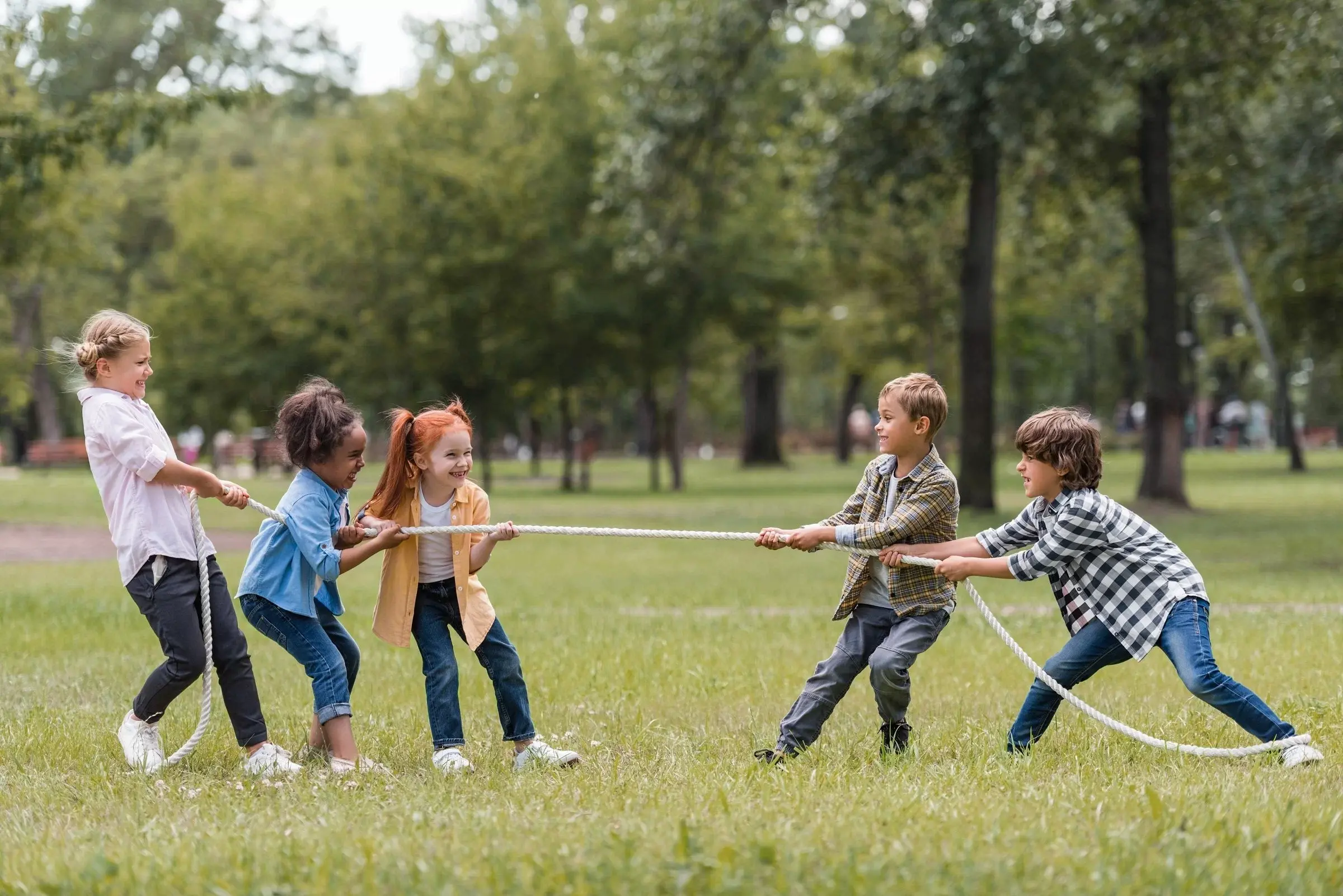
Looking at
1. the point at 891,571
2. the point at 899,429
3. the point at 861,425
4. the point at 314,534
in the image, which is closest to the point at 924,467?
the point at 899,429

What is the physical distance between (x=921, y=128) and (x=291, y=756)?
699 inches

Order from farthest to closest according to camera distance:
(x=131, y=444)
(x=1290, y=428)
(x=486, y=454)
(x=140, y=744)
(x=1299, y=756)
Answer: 1. (x=1290, y=428)
2. (x=486, y=454)
3. (x=140, y=744)
4. (x=131, y=444)
5. (x=1299, y=756)

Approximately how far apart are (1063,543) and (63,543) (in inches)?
684

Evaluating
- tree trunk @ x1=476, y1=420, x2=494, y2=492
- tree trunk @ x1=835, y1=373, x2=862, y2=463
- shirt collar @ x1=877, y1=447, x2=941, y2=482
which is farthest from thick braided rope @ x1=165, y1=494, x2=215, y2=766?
tree trunk @ x1=835, y1=373, x2=862, y2=463

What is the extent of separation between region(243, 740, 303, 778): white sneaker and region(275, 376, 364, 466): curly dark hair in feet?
3.76

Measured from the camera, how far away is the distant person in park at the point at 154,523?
5980mm

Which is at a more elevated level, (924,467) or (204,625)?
(924,467)

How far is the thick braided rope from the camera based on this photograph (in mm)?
6074

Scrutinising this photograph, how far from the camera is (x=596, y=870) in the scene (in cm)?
407

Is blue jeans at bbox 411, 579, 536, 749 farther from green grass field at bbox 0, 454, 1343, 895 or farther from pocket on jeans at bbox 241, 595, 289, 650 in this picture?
pocket on jeans at bbox 241, 595, 289, 650

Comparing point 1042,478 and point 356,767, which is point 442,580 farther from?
point 1042,478

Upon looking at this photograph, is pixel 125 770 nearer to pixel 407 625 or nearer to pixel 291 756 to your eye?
pixel 291 756

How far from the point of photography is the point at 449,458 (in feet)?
20.2

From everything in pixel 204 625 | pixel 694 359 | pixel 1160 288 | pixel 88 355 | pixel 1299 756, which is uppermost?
pixel 1160 288
